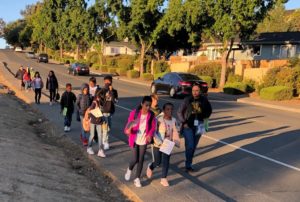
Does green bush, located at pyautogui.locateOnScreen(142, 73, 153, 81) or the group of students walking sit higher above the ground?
the group of students walking

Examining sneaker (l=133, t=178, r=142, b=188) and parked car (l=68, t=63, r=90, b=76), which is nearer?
sneaker (l=133, t=178, r=142, b=188)

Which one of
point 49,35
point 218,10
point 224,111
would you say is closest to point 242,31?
point 218,10

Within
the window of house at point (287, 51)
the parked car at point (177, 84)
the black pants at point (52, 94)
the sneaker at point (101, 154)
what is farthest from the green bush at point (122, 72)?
the sneaker at point (101, 154)

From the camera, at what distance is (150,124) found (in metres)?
7.36

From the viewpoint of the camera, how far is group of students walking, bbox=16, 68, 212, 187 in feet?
24.3

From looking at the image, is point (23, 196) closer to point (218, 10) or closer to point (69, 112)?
point (69, 112)

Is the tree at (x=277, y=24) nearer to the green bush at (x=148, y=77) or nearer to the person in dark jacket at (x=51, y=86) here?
the green bush at (x=148, y=77)

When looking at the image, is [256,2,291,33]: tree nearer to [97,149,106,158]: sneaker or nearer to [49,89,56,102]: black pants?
[49,89,56,102]: black pants

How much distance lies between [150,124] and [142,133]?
7.9 inches

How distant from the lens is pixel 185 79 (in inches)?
1066

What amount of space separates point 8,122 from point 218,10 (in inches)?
817

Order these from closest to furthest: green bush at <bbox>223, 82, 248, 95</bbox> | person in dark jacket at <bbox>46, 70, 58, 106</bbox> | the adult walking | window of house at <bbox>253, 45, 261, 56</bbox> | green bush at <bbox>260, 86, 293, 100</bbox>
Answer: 1. the adult walking
2. person in dark jacket at <bbox>46, 70, 58, 106</bbox>
3. green bush at <bbox>260, 86, 293, 100</bbox>
4. green bush at <bbox>223, 82, 248, 95</bbox>
5. window of house at <bbox>253, 45, 261, 56</bbox>

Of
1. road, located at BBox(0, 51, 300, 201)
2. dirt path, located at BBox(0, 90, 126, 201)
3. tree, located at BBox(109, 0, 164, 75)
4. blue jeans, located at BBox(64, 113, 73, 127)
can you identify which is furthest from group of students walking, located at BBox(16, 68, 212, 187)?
tree, located at BBox(109, 0, 164, 75)

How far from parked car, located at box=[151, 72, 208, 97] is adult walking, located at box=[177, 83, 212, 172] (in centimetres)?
1695
